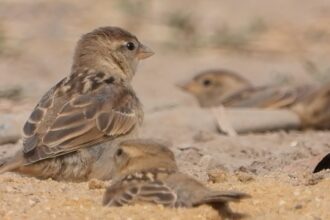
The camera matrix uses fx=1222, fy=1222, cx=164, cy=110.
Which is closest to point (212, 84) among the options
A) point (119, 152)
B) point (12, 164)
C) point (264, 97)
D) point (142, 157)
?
point (264, 97)

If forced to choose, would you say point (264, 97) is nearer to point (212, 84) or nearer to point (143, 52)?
point (212, 84)

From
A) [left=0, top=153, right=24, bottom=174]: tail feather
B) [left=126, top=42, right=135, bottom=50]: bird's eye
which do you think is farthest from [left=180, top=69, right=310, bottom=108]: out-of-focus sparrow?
[left=0, top=153, right=24, bottom=174]: tail feather

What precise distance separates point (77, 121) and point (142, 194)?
1.98 metres

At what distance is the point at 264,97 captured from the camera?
14133 mm

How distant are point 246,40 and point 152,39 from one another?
55.8 inches

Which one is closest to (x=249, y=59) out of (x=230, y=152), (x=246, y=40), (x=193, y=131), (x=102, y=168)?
(x=246, y=40)

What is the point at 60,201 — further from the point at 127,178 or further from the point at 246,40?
Result: the point at 246,40

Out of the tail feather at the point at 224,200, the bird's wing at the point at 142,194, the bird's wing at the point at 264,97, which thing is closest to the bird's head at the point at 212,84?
the bird's wing at the point at 264,97

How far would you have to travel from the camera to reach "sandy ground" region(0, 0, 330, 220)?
704 centimetres

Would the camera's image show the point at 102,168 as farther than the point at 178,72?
No

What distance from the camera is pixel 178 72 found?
17.0 meters

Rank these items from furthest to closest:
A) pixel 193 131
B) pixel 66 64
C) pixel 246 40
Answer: pixel 246 40
pixel 66 64
pixel 193 131

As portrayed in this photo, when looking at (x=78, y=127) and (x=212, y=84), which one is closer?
(x=78, y=127)

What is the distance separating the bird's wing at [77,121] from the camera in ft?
27.5
